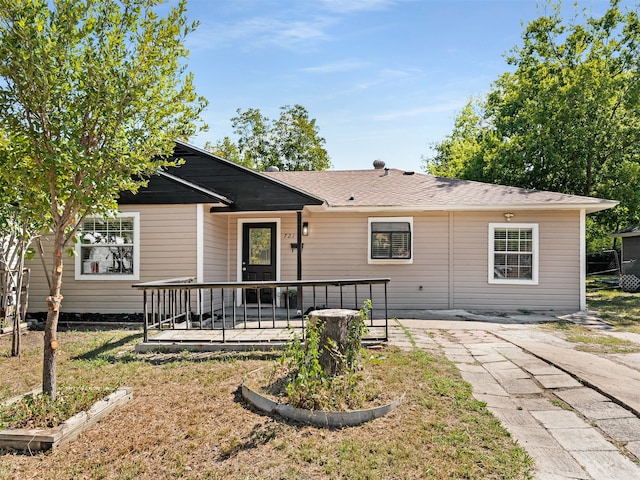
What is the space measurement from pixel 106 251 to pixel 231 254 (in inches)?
111

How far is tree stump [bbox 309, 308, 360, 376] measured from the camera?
418 cm

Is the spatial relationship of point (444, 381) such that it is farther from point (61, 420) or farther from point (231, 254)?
point (231, 254)

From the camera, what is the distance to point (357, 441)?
3150 millimetres

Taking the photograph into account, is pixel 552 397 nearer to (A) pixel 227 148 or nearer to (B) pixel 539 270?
(B) pixel 539 270

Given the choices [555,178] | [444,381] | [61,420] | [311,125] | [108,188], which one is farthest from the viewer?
[311,125]

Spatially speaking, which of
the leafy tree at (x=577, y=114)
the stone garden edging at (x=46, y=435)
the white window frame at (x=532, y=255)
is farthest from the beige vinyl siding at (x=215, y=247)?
the leafy tree at (x=577, y=114)

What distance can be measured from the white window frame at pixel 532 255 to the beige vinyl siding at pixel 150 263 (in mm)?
6888

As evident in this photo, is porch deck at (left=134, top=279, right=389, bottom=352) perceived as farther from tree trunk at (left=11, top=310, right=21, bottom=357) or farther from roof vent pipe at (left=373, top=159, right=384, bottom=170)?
roof vent pipe at (left=373, top=159, right=384, bottom=170)

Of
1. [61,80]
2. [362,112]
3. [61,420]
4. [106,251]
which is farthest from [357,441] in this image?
[362,112]

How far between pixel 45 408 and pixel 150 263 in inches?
217

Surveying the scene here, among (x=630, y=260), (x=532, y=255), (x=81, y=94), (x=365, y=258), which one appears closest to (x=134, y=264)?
(x=365, y=258)

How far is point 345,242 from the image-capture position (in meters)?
10.3

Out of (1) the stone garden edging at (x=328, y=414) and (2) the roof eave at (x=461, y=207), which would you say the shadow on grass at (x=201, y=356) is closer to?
(1) the stone garden edging at (x=328, y=414)

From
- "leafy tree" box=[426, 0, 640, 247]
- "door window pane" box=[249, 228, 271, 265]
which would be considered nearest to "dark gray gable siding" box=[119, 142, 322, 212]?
"door window pane" box=[249, 228, 271, 265]
